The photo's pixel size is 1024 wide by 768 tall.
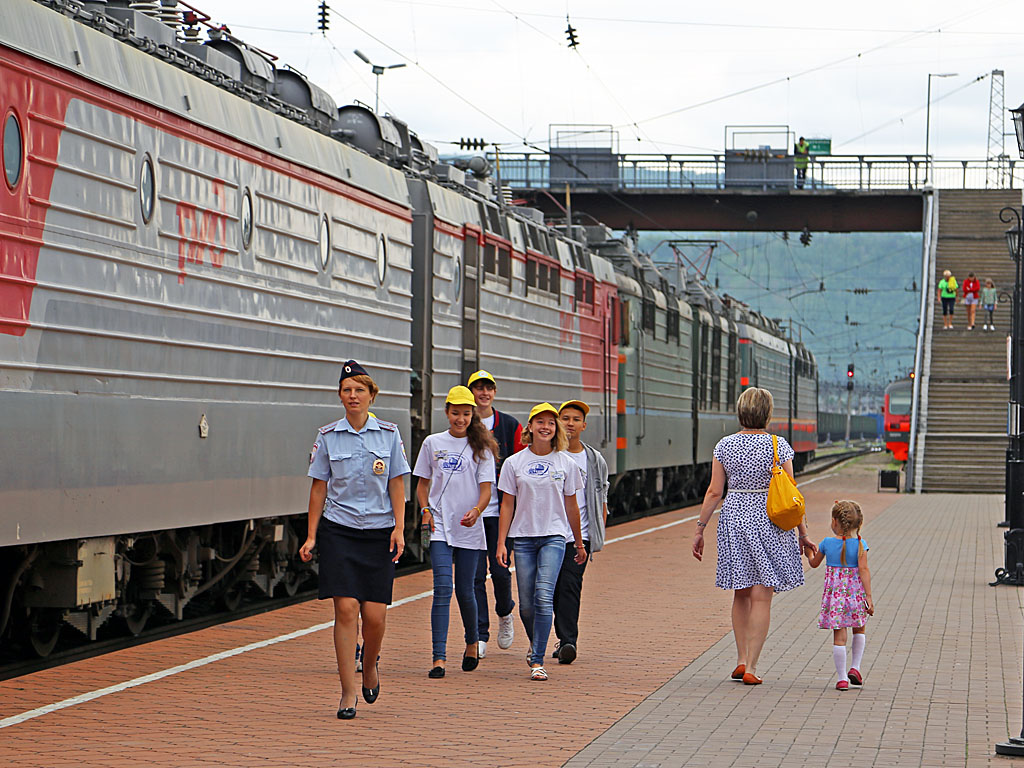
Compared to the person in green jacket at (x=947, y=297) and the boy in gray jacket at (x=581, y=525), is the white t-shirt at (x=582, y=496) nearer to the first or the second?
the boy in gray jacket at (x=581, y=525)

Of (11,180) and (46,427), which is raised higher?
(11,180)

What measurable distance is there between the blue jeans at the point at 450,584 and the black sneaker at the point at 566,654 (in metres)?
0.71

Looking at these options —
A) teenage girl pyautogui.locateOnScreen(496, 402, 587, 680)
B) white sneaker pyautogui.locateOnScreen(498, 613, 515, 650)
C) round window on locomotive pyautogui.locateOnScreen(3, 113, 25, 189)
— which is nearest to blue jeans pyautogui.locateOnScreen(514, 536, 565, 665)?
teenage girl pyautogui.locateOnScreen(496, 402, 587, 680)

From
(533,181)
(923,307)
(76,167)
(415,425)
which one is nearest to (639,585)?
(415,425)

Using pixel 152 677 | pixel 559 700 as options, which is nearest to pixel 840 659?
pixel 559 700

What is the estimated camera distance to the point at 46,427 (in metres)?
9.57

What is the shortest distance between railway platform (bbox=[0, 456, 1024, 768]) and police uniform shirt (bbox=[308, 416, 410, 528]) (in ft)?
3.45

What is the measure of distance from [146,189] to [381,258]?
5.25 metres

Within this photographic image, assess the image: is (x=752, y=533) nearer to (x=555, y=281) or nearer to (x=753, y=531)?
(x=753, y=531)

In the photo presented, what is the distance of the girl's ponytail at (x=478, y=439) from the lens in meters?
10.8

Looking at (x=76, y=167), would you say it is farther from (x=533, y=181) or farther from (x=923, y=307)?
(x=533, y=181)

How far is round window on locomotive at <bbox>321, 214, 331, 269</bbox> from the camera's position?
1455cm

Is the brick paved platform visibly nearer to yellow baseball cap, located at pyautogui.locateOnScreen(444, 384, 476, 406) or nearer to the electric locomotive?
yellow baseball cap, located at pyautogui.locateOnScreen(444, 384, 476, 406)

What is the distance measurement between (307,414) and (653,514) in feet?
61.0
